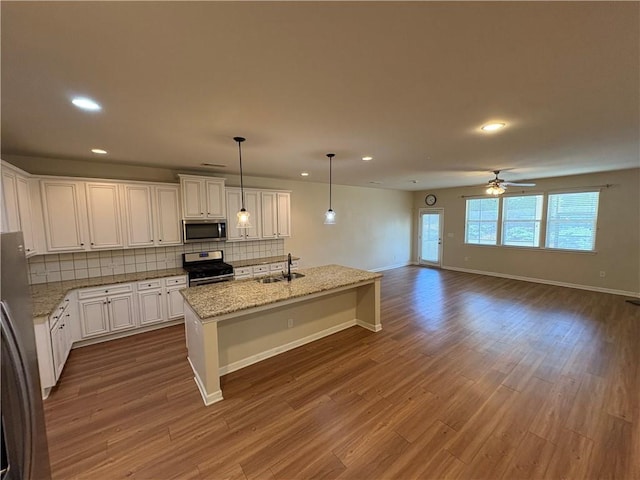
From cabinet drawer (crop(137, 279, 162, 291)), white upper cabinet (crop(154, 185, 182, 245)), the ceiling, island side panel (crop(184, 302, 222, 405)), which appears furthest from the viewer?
white upper cabinet (crop(154, 185, 182, 245))

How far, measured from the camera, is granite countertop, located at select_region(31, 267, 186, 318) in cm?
273

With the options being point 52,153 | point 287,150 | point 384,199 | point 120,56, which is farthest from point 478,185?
point 52,153

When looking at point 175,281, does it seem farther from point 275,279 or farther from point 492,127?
point 492,127

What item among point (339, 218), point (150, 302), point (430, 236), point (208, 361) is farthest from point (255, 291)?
point (430, 236)

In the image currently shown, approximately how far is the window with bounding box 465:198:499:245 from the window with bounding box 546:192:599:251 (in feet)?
3.91

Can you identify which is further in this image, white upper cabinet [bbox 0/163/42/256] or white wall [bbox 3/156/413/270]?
white wall [bbox 3/156/413/270]

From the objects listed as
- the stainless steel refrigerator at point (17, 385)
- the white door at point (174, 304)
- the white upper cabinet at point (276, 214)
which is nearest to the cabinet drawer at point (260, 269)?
the white upper cabinet at point (276, 214)

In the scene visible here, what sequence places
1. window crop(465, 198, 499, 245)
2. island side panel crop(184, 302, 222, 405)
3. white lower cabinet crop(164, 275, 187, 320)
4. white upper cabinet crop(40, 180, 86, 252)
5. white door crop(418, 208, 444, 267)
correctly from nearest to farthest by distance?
island side panel crop(184, 302, 222, 405) → white upper cabinet crop(40, 180, 86, 252) → white lower cabinet crop(164, 275, 187, 320) → window crop(465, 198, 499, 245) → white door crop(418, 208, 444, 267)

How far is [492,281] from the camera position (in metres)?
6.91

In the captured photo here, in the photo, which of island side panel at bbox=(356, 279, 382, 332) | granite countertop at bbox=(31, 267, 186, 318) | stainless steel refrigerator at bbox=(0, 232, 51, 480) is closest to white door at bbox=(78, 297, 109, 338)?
granite countertop at bbox=(31, 267, 186, 318)

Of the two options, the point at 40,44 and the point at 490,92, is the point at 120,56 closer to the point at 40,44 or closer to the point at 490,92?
the point at 40,44

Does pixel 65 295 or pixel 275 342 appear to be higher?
pixel 65 295

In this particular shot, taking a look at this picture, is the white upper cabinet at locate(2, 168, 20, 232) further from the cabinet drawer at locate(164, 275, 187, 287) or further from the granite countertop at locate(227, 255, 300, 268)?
the granite countertop at locate(227, 255, 300, 268)

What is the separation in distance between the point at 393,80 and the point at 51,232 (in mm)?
4484
